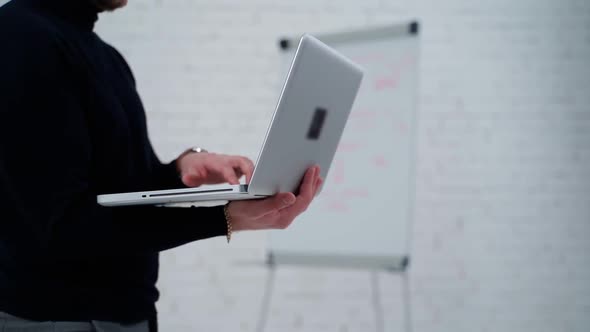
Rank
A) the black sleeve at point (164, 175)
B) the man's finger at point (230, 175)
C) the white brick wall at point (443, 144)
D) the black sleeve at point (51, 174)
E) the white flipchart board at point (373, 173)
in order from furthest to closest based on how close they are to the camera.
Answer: the white brick wall at point (443, 144) → the white flipchart board at point (373, 173) → the black sleeve at point (164, 175) → the man's finger at point (230, 175) → the black sleeve at point (51, 174)

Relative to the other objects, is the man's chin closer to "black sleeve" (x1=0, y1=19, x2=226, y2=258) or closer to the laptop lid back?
"black sleeve" (x1=0, y1=19, x2=226, y2=258)

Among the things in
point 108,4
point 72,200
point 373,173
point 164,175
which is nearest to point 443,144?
point 373,173

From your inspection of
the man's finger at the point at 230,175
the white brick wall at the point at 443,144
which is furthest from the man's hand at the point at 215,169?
the white brick wall at the point at 443,144

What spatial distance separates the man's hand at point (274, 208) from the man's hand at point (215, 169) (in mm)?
67

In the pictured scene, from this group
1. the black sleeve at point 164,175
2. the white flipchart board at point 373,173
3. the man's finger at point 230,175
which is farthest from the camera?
the white flipchart board at point 373,173

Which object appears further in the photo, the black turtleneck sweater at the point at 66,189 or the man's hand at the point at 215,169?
the man's hand at the point at 215,169

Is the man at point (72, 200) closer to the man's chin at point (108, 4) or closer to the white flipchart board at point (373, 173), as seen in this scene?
the man's chin at point (108, 4)

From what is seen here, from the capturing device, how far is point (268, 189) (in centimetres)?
74

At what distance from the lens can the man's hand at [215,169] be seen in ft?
2.79

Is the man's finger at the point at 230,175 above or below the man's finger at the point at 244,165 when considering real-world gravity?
below

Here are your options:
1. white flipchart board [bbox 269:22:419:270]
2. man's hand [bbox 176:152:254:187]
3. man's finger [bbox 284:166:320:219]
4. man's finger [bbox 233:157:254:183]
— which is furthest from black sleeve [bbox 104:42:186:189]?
white flipchart board [bbox 269:22:419:270]

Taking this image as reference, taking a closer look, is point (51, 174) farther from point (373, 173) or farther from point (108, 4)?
point (373, 173)

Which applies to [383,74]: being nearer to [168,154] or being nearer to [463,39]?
[463,39]

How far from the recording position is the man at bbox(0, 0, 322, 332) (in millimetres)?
675
